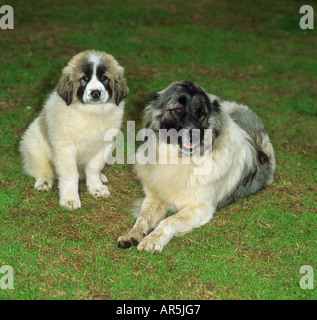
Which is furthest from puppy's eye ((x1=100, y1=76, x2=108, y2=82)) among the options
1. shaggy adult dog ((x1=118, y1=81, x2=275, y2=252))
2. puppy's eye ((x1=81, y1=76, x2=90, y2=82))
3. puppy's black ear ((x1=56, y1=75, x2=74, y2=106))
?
shaggy adult dog ((x1=118, y1=81, x2=275, y2=252))

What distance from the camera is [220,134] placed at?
12.0 ft

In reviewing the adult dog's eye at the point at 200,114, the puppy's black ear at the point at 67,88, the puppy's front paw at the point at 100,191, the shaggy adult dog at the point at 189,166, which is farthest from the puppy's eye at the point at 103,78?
the puppy's front paw at the point at 100,191

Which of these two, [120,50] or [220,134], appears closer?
[220,134]

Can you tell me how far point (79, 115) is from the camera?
365 centimetres

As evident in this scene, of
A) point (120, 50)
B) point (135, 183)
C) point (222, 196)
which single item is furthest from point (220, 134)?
point (120, 50)

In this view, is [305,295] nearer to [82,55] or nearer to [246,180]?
[246,180]

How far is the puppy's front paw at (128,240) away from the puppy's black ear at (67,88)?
1187 millimetres

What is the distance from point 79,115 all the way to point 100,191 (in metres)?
0.72

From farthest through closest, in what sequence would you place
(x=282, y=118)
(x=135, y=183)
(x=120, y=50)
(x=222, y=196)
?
(x=120, y=50) < (x=282, y=118) < (x=135, y=183) < (x=222, y=196)

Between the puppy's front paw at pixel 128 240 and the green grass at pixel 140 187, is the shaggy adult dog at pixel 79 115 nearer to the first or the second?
the green grass at pixel 140 187

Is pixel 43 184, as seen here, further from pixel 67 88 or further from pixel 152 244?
pixel 152 244

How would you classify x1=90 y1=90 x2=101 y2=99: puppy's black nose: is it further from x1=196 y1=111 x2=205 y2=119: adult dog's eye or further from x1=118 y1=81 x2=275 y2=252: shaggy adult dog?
x1=196 y1=111 x2=205 y2=119: adult dog's eye

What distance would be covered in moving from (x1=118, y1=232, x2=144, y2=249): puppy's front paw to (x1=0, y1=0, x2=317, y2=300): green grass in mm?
56
